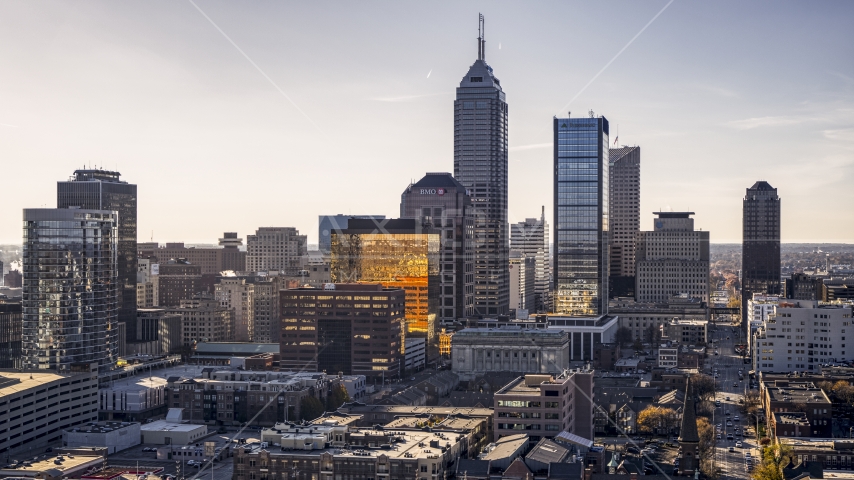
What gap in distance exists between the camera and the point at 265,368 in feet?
348

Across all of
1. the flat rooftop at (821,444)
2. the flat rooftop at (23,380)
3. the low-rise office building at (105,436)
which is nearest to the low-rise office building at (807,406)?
the flat rooftop at (821,444)

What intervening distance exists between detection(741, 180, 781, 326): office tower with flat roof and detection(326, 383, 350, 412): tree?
97.1 metres

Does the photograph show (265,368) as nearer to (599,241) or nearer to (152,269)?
(599,241)

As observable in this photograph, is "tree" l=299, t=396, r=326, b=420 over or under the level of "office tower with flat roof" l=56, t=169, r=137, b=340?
under

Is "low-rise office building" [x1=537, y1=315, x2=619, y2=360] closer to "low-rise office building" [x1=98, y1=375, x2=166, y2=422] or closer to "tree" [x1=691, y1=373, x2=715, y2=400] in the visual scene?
"tree" [x1=691, y1=373, x2=715, y2=400]

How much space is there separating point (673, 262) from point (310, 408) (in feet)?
350

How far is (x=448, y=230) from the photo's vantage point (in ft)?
489

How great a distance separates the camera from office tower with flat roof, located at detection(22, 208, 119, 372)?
95438mm

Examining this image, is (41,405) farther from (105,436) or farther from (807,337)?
(807,337)

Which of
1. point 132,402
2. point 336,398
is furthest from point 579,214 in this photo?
point 132,402

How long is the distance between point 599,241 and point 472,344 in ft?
138

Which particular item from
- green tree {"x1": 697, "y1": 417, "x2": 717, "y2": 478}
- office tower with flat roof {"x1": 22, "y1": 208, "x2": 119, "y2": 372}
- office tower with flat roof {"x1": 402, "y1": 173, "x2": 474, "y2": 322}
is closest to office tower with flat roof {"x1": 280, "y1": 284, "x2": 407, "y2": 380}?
office tower with flat roof {"x1": 22, "y1": 208, "x2": 119, "y2": 372}

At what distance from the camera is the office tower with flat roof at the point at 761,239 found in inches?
6644

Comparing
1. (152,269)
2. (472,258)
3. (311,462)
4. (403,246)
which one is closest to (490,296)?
(472,258)
